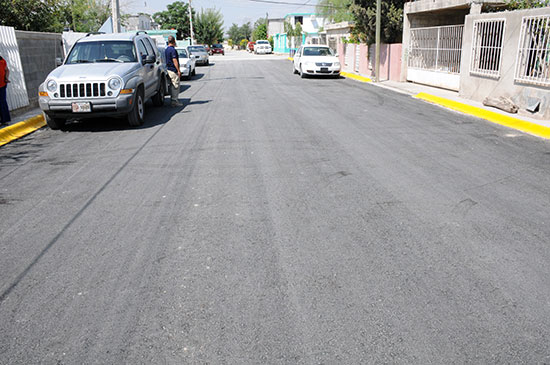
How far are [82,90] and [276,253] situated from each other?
7167mm

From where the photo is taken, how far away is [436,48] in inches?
746

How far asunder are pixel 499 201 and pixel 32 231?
5.20 m

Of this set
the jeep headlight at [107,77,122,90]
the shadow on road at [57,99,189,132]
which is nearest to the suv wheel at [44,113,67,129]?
the shadow on road at [57,99,189,132]

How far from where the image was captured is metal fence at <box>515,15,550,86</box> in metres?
11.2

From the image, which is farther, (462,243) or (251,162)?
(251,162)

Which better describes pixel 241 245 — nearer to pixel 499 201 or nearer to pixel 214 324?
Answer: pixel 214 324

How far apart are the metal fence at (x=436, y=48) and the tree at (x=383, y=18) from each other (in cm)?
236

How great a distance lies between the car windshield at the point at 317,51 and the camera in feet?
80.2

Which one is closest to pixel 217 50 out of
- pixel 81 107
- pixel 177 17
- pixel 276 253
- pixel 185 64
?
pixel 177 17

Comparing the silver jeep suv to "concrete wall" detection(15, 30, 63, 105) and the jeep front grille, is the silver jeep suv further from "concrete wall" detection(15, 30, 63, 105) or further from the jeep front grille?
"concrete wall" detection(15, 30, 63, 105)

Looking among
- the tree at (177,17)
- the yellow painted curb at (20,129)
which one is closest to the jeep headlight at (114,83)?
the yellow painted curb at (20,129)

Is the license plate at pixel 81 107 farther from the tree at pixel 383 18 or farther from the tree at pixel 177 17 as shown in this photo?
the tree at pixel 177 17

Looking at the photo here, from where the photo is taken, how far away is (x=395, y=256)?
4.20 metres

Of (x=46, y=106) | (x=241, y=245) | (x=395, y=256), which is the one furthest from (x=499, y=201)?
(x=46, y=106)
